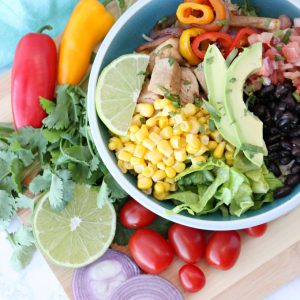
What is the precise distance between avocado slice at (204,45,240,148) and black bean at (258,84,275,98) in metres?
0.16

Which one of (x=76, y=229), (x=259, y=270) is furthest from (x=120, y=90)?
(x=259, y=270)

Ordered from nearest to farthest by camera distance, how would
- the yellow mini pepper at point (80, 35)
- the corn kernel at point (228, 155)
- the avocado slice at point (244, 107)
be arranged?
the avocado slice at point (244, 107) → the corn kernel at point (228, 155) → the yellow mini pepper at point (80, 35)

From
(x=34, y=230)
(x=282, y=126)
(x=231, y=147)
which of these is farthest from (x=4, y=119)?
(x=282, y=126)

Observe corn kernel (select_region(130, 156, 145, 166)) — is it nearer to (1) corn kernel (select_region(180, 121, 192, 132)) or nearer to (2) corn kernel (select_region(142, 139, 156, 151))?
(2) corn kernel (select_region(142, 139, 156, 151))

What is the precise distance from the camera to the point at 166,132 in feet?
6.00

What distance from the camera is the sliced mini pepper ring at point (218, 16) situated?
192 centimetres

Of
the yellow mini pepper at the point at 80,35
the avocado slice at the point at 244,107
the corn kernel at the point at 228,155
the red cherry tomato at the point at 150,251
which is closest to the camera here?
the avocado slice at the point at 244,107

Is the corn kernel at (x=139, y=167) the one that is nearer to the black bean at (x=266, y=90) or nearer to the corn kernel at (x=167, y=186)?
the corn kernel at (x=167, y=186)

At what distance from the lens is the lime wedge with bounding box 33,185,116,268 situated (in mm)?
1996

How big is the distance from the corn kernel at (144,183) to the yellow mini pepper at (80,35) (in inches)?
20.7

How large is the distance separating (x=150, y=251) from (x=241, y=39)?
0.86 meters

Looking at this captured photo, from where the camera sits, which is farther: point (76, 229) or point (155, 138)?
point (76, 229)

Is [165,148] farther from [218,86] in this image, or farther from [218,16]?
[218,16]

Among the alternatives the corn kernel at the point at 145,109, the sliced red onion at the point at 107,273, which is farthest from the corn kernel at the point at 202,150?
the sliced red onion at the point at 107,273
